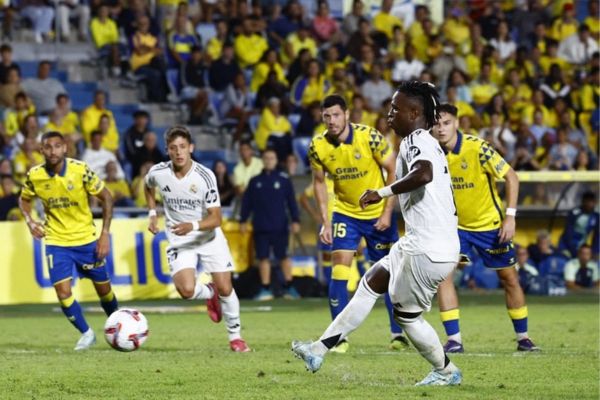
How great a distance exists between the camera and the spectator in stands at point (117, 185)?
70.0 ft

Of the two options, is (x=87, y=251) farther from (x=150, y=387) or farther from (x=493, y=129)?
(x=493, y=129)

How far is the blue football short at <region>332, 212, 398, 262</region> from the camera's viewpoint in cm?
1275

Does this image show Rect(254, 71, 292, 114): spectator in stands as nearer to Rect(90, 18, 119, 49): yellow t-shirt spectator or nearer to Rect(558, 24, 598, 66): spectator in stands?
Rect(90, 18, 119, 49): yellow t-shirt spectator

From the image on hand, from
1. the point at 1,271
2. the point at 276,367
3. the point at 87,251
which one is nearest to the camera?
the point at 276,367

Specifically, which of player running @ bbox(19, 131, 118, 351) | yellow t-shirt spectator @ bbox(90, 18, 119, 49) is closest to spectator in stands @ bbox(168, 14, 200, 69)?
yellow t-shirt spectator @ bbox(90, 18, 119, 49)

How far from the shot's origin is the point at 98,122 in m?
22.8

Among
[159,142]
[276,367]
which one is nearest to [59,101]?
[159,142]

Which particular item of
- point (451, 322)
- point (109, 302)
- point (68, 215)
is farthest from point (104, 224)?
point (451, 322)

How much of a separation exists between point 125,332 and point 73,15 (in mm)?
14778

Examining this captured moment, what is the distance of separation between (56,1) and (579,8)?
1243 cm

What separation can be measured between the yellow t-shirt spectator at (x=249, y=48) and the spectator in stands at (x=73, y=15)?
2.89 m

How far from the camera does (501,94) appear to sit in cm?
2588

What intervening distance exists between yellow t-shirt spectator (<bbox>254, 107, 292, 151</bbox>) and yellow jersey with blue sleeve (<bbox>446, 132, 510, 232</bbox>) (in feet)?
37.0

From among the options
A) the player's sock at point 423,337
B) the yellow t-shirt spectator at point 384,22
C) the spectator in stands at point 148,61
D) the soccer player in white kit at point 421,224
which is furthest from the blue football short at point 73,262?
the yellow t-shirt spectator at point 384,22
